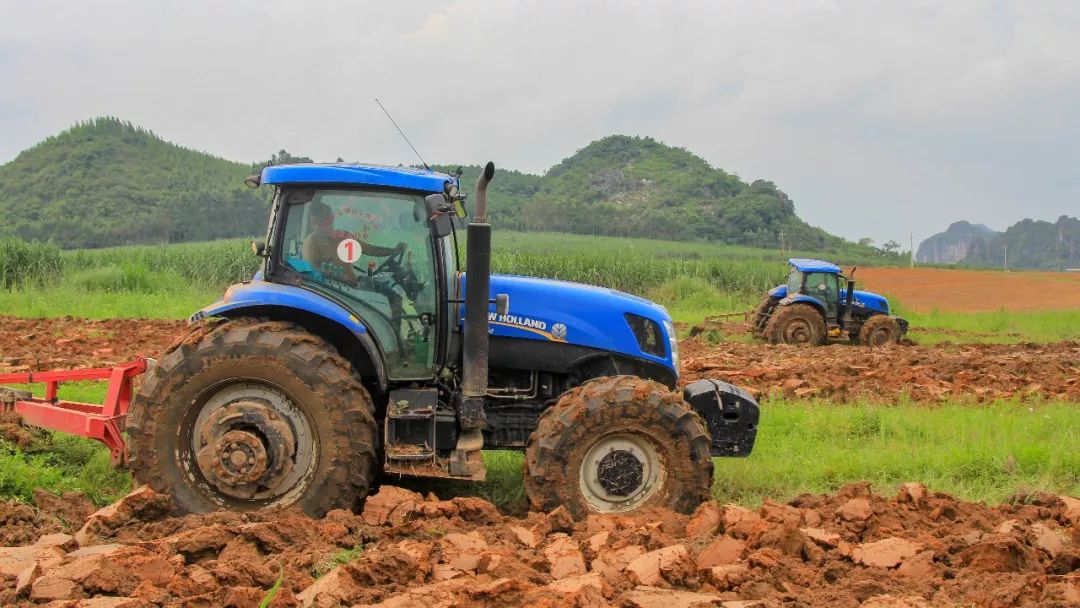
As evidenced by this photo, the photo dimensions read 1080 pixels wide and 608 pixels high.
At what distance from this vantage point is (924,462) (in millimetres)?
7484

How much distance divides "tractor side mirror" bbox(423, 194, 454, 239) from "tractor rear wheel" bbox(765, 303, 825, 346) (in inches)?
553

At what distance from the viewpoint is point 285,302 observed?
5.53 meters

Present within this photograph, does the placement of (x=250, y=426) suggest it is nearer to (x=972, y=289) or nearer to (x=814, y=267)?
(x=814, y=267)

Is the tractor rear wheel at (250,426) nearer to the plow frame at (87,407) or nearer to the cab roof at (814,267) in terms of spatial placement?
the plow frame at (87,407)

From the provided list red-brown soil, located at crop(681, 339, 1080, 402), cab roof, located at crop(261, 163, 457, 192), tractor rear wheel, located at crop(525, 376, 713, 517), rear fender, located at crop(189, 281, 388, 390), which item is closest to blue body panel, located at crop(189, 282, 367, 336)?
rear fender, located at crop(189, 281, 388, 390)

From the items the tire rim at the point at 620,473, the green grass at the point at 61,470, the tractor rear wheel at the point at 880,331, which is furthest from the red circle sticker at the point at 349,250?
Answer: the tractor rear wheel at the point at 880,331

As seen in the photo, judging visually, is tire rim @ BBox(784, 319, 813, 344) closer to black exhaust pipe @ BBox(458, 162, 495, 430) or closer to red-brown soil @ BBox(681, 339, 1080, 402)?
red-brown soil @ BBox(681, 339, 1080, 402)

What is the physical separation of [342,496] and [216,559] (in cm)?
102

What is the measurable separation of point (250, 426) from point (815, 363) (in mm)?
10109

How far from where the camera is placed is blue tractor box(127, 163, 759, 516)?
541 centimetres

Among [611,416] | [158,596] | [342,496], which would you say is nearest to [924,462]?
[611,416]

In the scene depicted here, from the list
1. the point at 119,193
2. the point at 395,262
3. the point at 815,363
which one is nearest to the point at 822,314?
the point at 815,363

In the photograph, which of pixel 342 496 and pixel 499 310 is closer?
pixel 342 496

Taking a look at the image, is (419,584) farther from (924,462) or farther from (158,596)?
(924,462)
